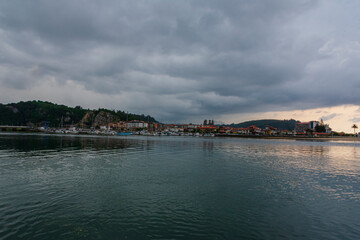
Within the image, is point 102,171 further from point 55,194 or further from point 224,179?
point 224,179

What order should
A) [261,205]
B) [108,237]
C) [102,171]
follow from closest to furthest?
[108,237]
[261,205]
[102,171]

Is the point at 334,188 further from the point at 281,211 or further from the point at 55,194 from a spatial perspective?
the point at 55,194

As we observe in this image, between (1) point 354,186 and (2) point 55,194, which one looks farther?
(1) point 354,186

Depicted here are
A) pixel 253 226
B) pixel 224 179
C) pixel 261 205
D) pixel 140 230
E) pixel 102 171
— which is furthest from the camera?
pixel 102 171

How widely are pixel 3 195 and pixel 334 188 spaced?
23725 mm

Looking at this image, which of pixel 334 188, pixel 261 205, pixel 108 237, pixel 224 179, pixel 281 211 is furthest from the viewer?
pixel 224 179

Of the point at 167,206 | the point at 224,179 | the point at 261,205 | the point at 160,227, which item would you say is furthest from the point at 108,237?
the point at 224,179

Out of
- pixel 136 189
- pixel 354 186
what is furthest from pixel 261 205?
pixel 354 186

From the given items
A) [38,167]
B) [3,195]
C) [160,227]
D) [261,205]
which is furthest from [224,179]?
[38,167]

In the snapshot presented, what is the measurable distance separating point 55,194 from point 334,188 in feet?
68.1

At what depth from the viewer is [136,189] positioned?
1474 cm

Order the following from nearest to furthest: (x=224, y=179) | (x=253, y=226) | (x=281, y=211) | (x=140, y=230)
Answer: (x=140, y=230) < (x=253, y=226) < (x=281, y=211) < (x=224, y=179)

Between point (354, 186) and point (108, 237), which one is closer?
point (108, 237)

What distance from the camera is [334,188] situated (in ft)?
53.9
